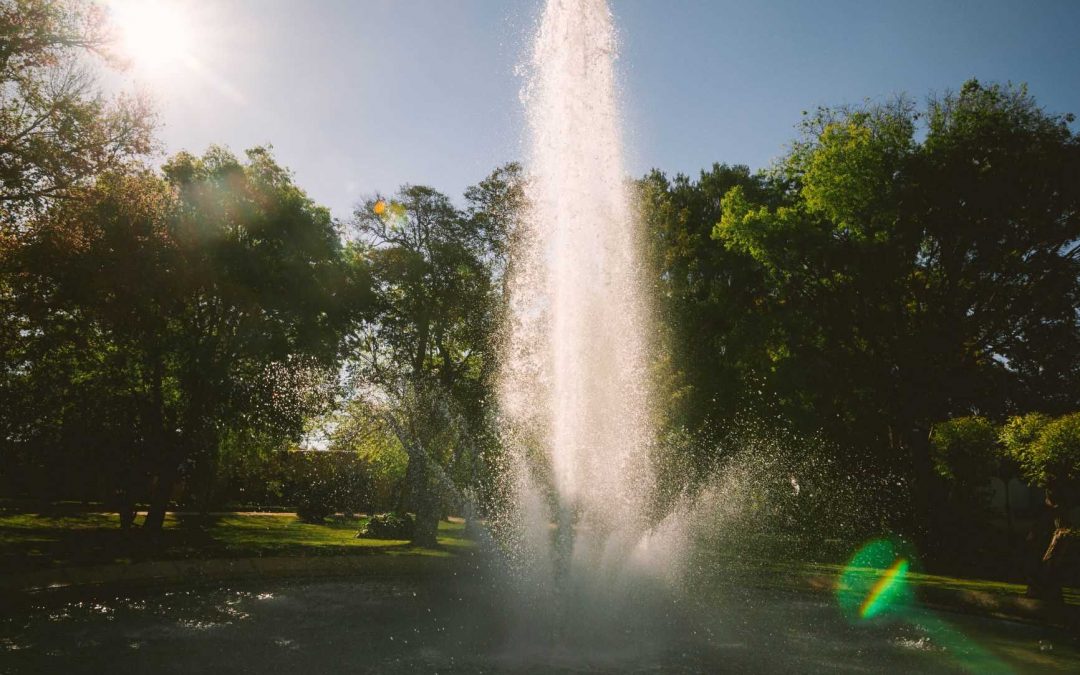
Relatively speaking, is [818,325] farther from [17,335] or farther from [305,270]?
[17,335]

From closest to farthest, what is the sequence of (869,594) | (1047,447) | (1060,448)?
(1060,448), (1047,447), (869,594)

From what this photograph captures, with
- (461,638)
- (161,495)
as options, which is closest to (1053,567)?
(461,638)

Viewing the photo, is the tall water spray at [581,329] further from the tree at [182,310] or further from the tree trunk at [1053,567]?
the tree at [182,310]

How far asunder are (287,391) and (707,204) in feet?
71.1

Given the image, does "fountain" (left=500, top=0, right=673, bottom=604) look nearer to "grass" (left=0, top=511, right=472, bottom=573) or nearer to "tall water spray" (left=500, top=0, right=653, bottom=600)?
"tall water spray" (left=500, top=0, right=653, bottom=600)

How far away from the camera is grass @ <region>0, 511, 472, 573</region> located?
1397 centimetres

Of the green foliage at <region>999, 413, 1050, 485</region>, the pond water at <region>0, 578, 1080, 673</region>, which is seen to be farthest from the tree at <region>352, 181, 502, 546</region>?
the green foliage at <region>999, 413, 1050, 485</region>

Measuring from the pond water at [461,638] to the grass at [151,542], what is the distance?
2986 millimetres

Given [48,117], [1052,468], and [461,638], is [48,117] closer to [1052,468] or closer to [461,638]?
[461,638]

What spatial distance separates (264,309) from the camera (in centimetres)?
2123

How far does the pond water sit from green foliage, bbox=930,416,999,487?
3.76 metres

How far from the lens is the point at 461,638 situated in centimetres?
873

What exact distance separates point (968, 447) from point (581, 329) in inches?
351

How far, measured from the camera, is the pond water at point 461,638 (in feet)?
24.1
